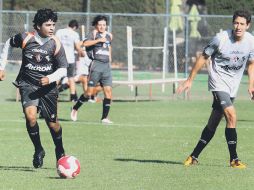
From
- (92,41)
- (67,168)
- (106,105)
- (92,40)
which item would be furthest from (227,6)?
(67,168)

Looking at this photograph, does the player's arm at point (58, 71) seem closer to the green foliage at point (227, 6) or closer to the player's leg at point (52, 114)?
the player's leg at point (52, 114)

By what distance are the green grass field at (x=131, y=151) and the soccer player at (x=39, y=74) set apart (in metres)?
0.55

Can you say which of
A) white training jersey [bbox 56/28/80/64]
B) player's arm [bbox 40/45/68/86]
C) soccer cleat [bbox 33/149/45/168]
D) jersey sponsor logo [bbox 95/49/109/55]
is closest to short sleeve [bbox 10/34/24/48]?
player's arm [bbox 40/45/68/86]

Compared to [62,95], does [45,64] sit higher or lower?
higher

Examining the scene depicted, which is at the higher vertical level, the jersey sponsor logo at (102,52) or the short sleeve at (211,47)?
the short sleeve at (211,47)

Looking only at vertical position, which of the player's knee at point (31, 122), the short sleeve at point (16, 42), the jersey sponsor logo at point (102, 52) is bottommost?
the player's knee at point (31, 122)

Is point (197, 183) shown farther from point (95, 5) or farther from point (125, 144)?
point (95, 5)

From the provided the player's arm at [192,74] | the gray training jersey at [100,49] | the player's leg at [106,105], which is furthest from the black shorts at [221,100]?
the gray training jersey at [100,49]

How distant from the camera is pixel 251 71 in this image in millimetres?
13703

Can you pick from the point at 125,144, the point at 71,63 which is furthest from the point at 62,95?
the point at 125,144

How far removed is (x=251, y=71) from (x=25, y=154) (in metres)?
3.60

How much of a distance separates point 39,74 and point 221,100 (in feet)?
8.10

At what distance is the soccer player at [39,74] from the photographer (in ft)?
41.2

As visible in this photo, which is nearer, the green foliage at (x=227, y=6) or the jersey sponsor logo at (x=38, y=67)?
the jersey sponsor logo at (x=38, y=67)
